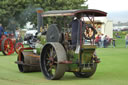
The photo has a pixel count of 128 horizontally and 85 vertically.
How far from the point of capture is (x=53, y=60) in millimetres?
9078

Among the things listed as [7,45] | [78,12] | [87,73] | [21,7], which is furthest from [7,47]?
[21,7]

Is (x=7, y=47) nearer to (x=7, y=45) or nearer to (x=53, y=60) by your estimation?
(x=7, y=45)

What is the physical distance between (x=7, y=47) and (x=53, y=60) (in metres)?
9.64

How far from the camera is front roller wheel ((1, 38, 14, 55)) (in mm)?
17928

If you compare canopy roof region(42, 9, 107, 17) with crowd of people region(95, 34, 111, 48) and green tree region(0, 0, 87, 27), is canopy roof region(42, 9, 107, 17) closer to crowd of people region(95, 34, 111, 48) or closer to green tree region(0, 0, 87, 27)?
crowd of people region(95, 34, 111, 48)

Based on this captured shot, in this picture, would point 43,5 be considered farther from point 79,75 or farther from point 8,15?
point 79,75

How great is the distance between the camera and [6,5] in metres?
37.8

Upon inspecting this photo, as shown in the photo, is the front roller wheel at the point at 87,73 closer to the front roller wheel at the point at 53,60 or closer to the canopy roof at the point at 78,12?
the front roller wheel at the point at 53,60

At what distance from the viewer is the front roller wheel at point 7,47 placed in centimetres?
1793

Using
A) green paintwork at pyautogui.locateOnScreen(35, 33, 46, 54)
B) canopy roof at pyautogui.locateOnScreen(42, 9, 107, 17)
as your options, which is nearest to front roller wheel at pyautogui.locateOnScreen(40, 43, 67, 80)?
canopy roof at pyautogui.locateOnScreen(42, 9, 107, 17)

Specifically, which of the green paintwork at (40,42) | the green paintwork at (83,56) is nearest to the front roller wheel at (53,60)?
the green paintwork at (83,56)

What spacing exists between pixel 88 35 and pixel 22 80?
2.12 meters

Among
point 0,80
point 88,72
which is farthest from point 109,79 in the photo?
point 0,80

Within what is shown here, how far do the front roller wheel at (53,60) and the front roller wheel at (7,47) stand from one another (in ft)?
28.4
